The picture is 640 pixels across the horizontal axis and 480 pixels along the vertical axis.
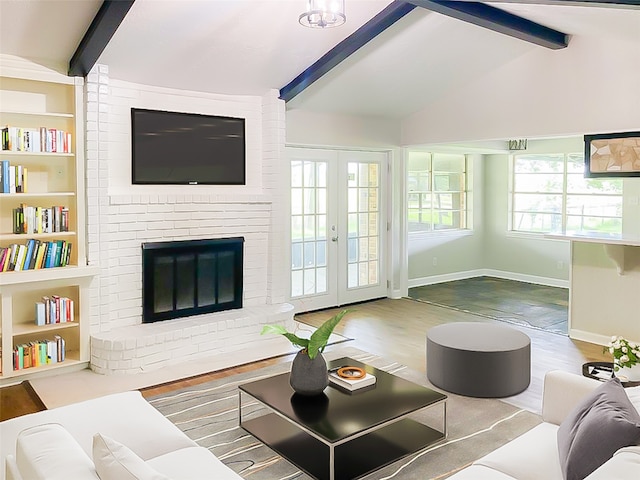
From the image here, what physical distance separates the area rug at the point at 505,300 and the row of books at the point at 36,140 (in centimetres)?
453

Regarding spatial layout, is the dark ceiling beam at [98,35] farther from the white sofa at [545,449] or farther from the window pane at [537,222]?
the window pane at [537,222]

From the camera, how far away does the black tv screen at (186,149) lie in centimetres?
489

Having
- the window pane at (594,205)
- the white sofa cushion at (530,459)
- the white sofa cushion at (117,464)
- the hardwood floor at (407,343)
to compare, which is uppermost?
the window pane at (594,205)

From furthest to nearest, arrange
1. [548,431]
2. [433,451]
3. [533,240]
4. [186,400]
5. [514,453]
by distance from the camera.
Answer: [533,240]
[186,400]
[433,451]
[548,431]
[514,453]

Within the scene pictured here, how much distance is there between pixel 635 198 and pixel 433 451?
5.58 meters

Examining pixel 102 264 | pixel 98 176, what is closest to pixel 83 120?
pixel 98 176

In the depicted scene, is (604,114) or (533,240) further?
(533,240)

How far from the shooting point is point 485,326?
14.7 ft

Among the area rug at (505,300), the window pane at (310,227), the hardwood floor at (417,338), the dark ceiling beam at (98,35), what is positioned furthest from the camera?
the window pane at (310,227)

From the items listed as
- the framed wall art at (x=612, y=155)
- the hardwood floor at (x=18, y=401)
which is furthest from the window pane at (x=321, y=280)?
the hardwood floor at (x=18, y=401)

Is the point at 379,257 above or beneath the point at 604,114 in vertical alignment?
beneath

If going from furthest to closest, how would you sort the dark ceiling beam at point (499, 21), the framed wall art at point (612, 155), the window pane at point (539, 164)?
1. the window pane at point (539, 164)
2. the framed wall art at point (612, 155)
3. the dark ceiling beam at point (499, 21)

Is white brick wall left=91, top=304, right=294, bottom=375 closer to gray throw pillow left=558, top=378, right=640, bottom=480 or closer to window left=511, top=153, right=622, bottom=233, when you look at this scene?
gray throw pillow left=558, top=378, right=640, bottom=480

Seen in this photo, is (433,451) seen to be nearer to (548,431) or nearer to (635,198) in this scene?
(548,431)
